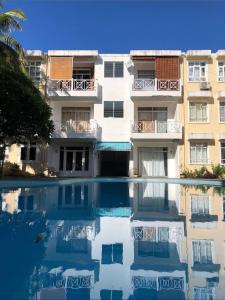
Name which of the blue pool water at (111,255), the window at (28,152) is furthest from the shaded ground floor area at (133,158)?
the blue pool water at (111,255)

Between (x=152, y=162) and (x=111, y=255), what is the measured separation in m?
23.4

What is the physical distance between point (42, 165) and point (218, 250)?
76.6 ft

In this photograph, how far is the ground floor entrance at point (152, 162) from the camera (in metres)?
28.3

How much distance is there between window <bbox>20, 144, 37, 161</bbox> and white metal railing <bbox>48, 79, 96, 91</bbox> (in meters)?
6.11

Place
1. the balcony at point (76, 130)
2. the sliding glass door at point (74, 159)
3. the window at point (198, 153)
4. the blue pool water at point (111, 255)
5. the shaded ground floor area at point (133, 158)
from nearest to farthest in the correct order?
the blue pool water at point (111, 255), the balcony at point (76, 130), the window at point (198, 153), the shaded ground floor area at point (133, 158), the sliding glass door at point (74, 159)

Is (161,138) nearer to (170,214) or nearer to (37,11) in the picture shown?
(37,11)

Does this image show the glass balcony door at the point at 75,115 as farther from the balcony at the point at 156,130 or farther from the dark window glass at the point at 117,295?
the dark window glass at the point at 117,295

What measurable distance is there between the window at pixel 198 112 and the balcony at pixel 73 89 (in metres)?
9.40

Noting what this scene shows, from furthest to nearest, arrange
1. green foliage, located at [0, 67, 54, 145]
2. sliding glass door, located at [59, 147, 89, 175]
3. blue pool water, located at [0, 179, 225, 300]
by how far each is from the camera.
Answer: sliding glass door, located at [59, 147, 89, 175] → green foliage, located at [0, 67, 54, 145] → blue pool water, located at [0, 179, 225, 300]

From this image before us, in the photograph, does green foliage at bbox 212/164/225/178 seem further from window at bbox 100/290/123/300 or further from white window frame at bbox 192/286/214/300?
window at bbox 100/290/123/300

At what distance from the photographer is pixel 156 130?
1089 inches

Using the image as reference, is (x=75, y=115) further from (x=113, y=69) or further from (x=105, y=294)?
(x=105, y=294)

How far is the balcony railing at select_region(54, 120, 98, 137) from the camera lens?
26.4 m

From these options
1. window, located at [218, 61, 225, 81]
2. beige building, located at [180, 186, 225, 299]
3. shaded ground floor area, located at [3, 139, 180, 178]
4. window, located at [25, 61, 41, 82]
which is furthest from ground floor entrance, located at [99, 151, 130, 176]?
beige building, located at [180, 186, 225, 299]
